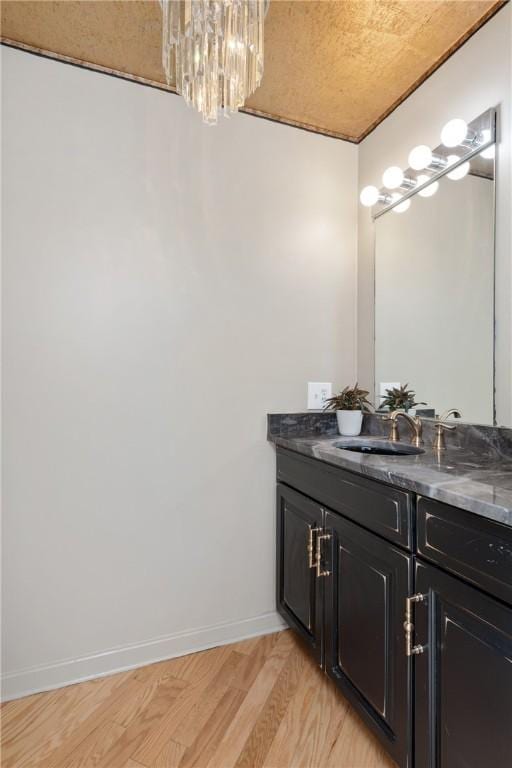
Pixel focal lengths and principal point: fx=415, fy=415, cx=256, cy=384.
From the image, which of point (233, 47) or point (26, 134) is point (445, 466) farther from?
point (26, 134)

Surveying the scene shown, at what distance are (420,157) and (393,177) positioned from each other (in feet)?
0.57

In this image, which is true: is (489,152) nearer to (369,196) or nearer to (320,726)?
(369,196)

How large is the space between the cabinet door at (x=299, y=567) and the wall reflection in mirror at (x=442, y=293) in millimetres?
630

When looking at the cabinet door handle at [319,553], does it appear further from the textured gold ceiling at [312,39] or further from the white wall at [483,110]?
the textured gold ceiling at [312,39]

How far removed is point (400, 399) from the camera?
5.85ft

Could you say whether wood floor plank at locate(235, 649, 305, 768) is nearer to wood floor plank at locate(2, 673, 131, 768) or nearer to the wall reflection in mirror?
wood floor plank at locate(2, 673, 131, 768)

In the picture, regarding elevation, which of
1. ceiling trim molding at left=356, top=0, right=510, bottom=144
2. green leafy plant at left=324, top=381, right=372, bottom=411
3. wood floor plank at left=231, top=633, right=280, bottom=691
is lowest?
wood floor plank at left=231, top=633, right=280, bottom=691

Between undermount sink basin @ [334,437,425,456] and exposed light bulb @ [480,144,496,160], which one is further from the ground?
exposed light bulb @ [480,144,496,160]

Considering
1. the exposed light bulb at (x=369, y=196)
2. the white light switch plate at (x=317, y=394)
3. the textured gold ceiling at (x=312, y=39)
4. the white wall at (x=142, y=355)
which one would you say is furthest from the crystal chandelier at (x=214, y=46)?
the white light switch plate at (x=317, y=394)

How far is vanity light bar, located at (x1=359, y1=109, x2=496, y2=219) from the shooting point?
55.3 inches

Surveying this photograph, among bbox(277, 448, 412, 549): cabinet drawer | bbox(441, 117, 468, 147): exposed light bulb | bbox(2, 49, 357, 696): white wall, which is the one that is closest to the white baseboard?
bbox(2, 49, 357, 696): white wall

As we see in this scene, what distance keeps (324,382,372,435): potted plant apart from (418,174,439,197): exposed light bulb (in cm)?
86

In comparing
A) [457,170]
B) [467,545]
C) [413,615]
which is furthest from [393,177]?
[413,615]

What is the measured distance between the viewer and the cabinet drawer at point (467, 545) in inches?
32.3
